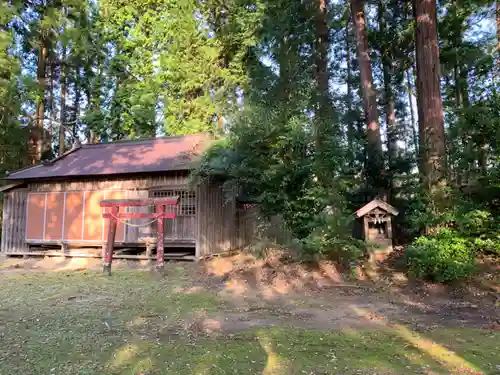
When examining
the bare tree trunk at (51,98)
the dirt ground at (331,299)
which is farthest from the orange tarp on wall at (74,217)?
the bare tree trunk at (51,98)

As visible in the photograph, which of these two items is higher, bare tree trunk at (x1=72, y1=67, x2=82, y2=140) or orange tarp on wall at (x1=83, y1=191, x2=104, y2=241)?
bare tree trunk at (x1=72, y1=67, x2=82, y2=140)

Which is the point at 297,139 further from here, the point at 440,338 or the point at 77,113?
the point at 77,113

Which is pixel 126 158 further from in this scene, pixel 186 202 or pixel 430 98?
pixel 430 98

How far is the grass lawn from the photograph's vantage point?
4.10 meters

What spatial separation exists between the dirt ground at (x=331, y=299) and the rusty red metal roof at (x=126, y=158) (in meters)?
4.39

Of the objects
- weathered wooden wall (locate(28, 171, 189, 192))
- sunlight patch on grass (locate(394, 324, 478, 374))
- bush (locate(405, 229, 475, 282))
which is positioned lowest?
sunlight patch on grass (locate(394, 324, 478, 374))

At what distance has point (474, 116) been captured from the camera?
28.7 feet

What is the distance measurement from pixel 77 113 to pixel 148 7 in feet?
30.1

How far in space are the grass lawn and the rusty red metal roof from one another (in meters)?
6.72

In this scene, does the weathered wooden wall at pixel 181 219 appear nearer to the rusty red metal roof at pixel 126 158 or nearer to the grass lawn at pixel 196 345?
the rusty red metal roof at pixel 126 158

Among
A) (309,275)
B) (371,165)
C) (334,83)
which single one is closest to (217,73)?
(334,83)

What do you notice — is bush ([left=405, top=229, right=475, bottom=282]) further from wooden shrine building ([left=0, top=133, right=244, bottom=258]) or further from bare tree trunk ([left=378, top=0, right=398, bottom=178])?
bare tree trunk ([left=378, top=0, right=398, bottom=178])

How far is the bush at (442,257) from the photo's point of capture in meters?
7.58

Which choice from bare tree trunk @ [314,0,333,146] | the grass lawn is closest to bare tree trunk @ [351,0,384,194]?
bare tree trunk @ [314,0,333,146]
